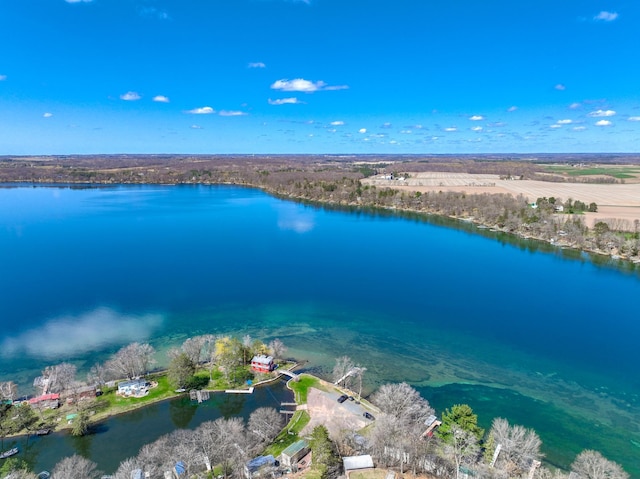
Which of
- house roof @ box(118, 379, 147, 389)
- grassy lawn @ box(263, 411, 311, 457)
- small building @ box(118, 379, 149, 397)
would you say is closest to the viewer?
grassy lawn @ box(263, 411, 311, 457)

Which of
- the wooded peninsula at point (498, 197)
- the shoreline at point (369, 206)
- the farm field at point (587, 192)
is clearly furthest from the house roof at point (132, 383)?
the farm field at point (587, 192)

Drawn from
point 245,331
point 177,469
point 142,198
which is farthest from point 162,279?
point 142,198

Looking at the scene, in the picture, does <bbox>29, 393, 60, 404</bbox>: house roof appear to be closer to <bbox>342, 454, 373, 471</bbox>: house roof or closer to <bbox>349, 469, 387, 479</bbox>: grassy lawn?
<bbox>342, 454, 373, 471</bbox>: house roof

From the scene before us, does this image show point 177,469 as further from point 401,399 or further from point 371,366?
point 371,366

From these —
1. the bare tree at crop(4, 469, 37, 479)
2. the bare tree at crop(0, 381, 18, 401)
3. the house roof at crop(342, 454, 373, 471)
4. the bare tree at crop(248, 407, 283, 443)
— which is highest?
the bare tree at crop(4, 469, 37, 479)

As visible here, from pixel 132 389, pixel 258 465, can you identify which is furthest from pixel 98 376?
pixel 258 465

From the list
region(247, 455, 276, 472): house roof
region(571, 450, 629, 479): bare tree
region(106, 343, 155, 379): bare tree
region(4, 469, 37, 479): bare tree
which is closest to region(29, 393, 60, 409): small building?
region(106, 343, 155, 379): bare tree
